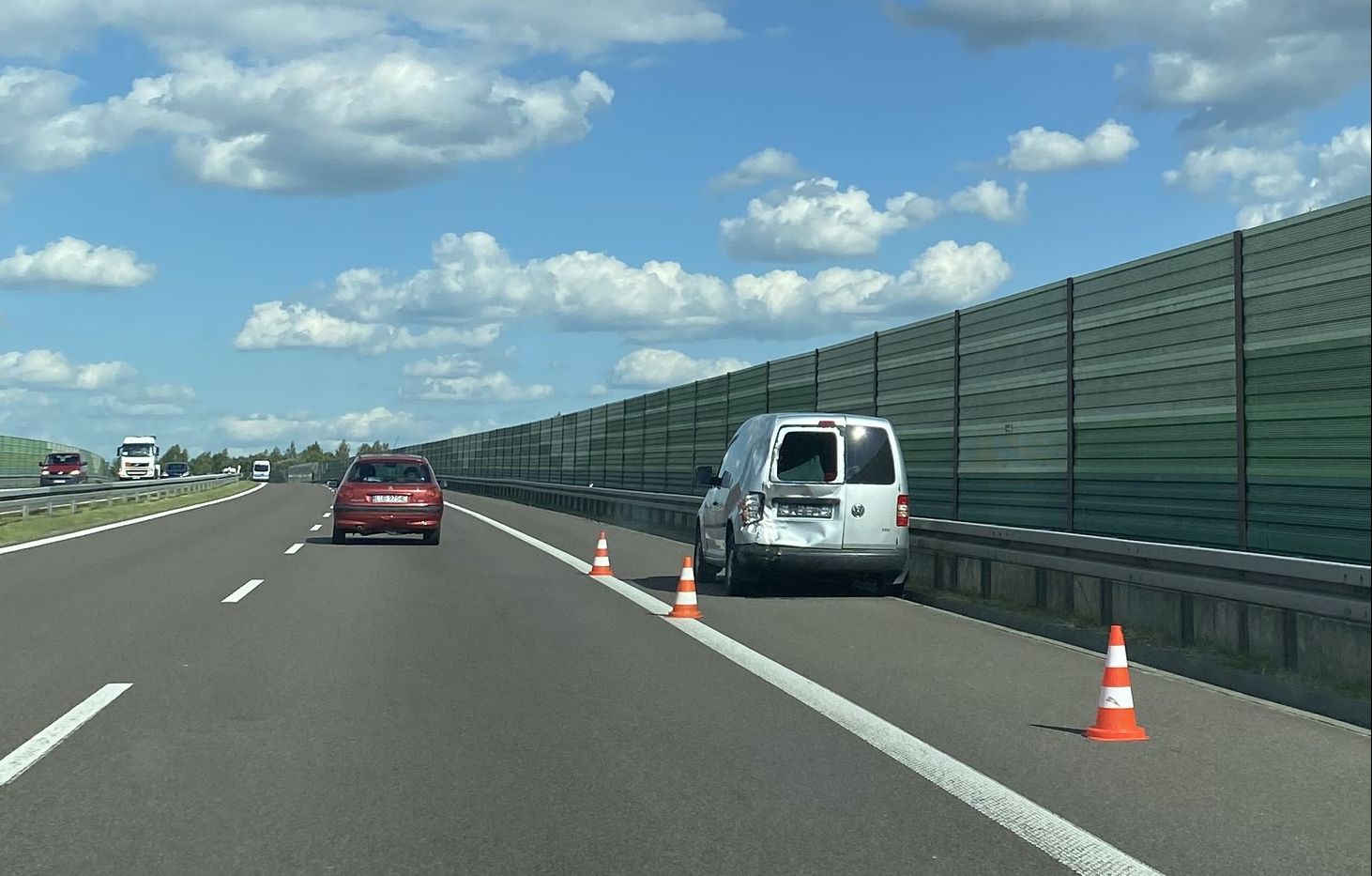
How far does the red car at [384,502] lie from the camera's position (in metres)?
22.7

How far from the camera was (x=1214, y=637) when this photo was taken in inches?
381

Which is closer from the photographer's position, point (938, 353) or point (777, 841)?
point (777, 841)

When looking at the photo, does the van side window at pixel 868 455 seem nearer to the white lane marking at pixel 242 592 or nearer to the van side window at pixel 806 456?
the van side window at pixel 806 456

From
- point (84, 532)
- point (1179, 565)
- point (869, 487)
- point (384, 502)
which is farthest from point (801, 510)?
point (84, 532)

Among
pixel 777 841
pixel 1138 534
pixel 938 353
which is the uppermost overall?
pixel 938 353

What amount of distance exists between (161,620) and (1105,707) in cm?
810

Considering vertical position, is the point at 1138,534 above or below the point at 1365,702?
above

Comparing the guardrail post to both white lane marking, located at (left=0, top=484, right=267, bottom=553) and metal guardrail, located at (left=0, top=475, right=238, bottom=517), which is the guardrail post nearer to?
white lane marking, located at (left=0, top=484, right=267, bottom=553)

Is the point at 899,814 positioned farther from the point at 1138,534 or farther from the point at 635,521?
the point at 635,521

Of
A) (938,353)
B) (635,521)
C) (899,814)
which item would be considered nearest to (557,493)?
(635,521)

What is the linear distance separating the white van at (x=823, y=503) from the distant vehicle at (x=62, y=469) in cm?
5530

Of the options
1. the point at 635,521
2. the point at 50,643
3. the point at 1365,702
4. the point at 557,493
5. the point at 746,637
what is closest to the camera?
the point at 1365,702

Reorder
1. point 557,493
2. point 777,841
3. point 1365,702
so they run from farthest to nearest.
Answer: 1. point 557,493
2. point 1365,702
3. point 777,841

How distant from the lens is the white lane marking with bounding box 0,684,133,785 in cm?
636
